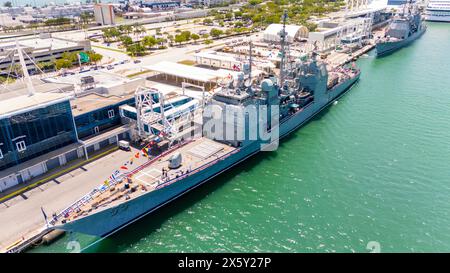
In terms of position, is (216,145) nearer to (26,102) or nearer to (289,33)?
(26,102)

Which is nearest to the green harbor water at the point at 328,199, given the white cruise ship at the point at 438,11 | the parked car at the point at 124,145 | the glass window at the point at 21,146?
the parked car at the point at 124,145

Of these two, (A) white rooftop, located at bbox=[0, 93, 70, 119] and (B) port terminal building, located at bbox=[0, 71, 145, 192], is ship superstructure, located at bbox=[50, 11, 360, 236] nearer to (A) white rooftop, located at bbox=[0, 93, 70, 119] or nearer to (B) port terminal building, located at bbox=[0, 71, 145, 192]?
(B) port terminal building, located at bbox=[0, 71, 145, 192]

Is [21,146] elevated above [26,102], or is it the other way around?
[26,102]

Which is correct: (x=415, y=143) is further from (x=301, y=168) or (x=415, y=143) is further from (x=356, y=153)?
(x=301, y=168)

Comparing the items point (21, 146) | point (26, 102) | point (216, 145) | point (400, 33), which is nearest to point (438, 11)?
point (400, 33)

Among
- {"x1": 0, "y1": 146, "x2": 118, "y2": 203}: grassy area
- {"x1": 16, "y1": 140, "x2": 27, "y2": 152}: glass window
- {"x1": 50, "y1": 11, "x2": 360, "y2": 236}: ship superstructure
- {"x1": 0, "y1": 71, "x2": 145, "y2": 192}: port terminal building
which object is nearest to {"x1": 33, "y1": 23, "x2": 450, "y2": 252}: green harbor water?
{"x1": 50, "y1": 11, "x2": 360, "y2": 236}: ship superstructure

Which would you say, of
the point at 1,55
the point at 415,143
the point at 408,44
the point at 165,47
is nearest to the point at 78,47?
the point at 1,55
